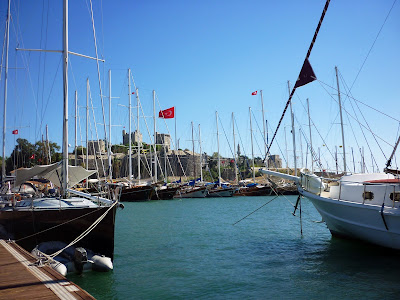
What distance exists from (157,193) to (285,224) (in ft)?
101

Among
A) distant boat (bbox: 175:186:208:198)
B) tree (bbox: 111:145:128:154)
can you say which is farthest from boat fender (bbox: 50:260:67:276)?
tree (bbox: 111:145:128:154)

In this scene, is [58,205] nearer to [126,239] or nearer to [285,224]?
[126,239]

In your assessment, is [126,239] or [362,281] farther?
[126,239]

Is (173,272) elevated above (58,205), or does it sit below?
below

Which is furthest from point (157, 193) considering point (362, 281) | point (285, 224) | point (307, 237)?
point (362, 281)

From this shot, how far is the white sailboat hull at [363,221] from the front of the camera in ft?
42.4

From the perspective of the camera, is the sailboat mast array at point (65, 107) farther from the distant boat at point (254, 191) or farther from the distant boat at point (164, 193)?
the distant boat at point (254, 191)

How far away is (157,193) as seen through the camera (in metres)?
53.4

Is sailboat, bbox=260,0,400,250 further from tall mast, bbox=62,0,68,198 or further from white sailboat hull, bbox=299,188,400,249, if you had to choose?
tall mast, bbox=62,0,68,198

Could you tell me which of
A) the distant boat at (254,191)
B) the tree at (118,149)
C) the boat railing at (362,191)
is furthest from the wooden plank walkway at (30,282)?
the tree at (118,149)

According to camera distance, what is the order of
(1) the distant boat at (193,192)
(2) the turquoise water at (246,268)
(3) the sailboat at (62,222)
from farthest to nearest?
(1) the distant boat at (193,192)
(3) the sailboat at (62,222)
(2) the turquoise water at (246,268)

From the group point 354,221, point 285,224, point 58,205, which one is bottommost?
point 285,224

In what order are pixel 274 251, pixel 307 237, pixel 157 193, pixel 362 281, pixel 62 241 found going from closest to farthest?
pixel 362 281 → pixel 62 241 → pixel 274 251 → pixel 307 237 → pixel 157 193

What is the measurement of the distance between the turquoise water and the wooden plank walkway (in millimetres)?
2022
